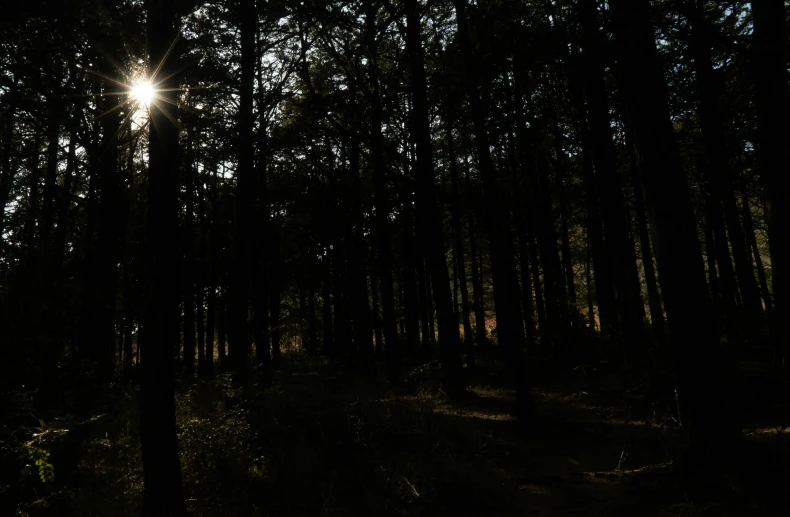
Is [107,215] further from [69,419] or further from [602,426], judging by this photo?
[602,426]

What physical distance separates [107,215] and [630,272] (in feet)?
37.9

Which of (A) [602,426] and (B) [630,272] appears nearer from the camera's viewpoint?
(A) [602,426]

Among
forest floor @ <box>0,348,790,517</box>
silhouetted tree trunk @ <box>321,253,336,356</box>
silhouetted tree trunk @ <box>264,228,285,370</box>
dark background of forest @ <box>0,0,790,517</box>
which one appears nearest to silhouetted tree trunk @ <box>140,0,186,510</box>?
dark background of forest @ <box>0,0,790,517</box>

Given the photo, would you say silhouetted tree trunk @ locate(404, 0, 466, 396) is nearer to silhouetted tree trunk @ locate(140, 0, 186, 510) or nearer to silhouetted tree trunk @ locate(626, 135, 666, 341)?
silhouetted tree trunk @ locate(626, 135, 666, 341)

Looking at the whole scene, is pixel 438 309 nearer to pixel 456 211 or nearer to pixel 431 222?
pixel 431 222

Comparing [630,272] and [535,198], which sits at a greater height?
[535,198]

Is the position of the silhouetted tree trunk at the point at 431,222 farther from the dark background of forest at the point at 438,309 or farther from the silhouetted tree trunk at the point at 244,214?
the silhouetted tree trunk at the point at 244,214

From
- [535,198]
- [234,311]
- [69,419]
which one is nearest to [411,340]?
[535,198]

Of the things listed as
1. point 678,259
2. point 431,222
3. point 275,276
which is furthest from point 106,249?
point 678,259

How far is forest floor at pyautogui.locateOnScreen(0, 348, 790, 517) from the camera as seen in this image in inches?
201

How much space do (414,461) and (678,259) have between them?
3.92 m

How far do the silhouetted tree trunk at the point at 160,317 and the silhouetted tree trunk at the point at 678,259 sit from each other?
4974mm

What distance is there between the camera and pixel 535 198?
16.6m

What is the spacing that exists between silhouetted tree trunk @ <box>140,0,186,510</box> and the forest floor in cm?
71
